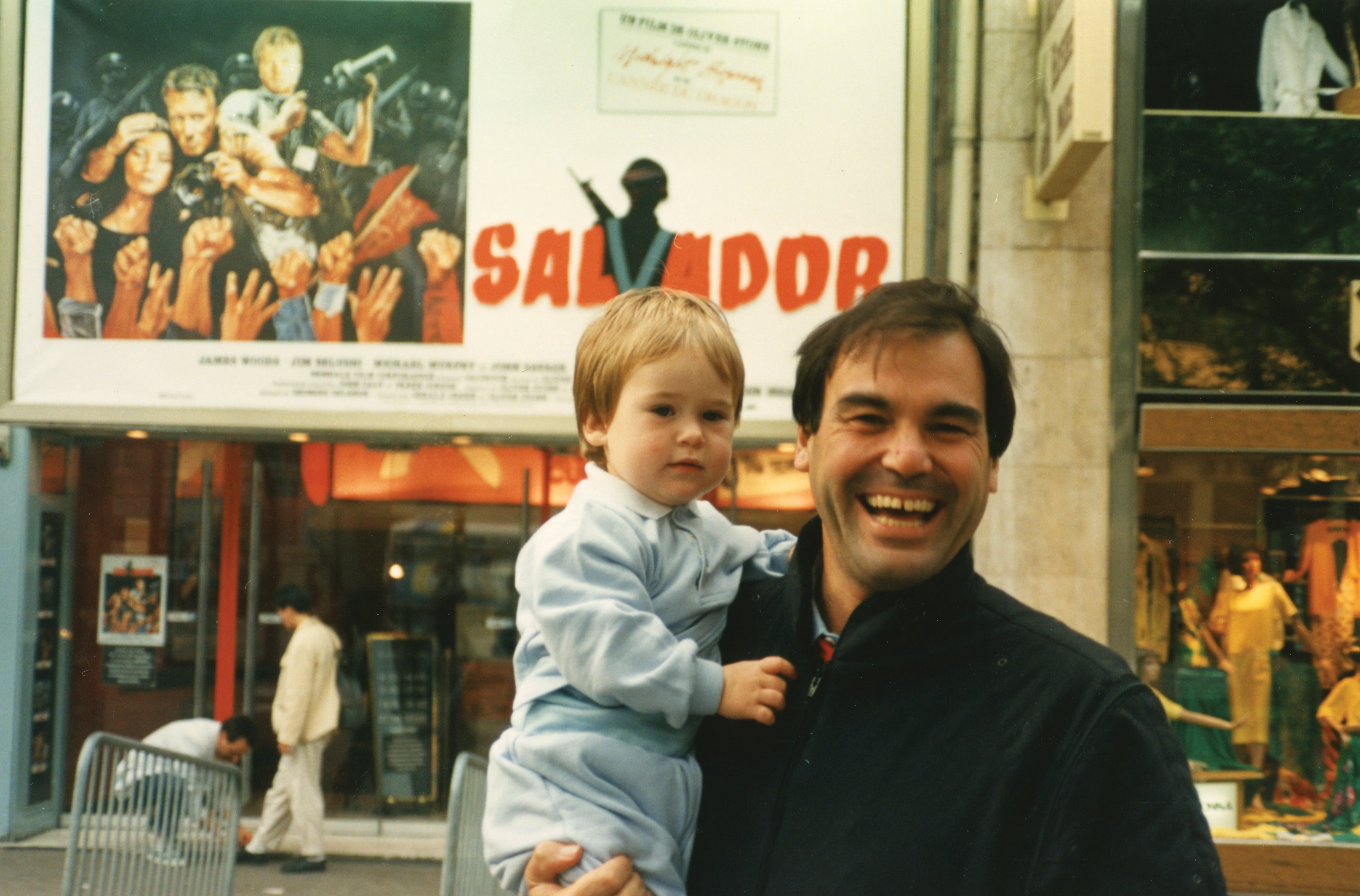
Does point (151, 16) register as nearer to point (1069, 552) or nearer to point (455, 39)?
point (455, 39)

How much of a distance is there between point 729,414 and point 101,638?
24.4 feet

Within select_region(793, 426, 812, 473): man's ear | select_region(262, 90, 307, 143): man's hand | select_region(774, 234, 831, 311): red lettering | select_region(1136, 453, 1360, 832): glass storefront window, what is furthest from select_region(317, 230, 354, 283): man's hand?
select_region(793, 426, 812, 473): man's ear

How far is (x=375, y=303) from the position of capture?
743cm

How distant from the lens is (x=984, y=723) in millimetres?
1732

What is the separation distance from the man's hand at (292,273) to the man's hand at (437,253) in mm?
776

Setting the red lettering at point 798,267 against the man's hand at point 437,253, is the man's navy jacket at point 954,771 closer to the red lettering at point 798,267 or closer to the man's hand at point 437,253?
the red lettering at point 798,267

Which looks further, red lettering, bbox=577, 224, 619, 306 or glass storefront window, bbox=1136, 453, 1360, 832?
red lettering, bbox=577, 224, 619, 306

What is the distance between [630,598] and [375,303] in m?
5.90

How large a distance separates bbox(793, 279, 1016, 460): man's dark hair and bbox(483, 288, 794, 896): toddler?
27 cm

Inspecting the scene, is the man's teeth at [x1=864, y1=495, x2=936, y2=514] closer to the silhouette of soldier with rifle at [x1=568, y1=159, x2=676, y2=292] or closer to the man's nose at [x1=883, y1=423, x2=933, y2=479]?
the man's nose at [x1=883, y1=423, x2=933, y2=479]

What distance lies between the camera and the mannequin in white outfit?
23.1 ft

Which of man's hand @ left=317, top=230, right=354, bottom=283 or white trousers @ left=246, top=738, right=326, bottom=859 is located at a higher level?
man's hand @ left=317, top=230, right=354, bottom=283

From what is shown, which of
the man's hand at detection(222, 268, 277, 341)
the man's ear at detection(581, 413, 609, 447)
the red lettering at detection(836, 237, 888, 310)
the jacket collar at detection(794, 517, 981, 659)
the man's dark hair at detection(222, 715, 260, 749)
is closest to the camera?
the jacket collar at detection(794, 517, 981, 659)

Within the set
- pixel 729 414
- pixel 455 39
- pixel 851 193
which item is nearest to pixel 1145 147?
pixel 851 193
